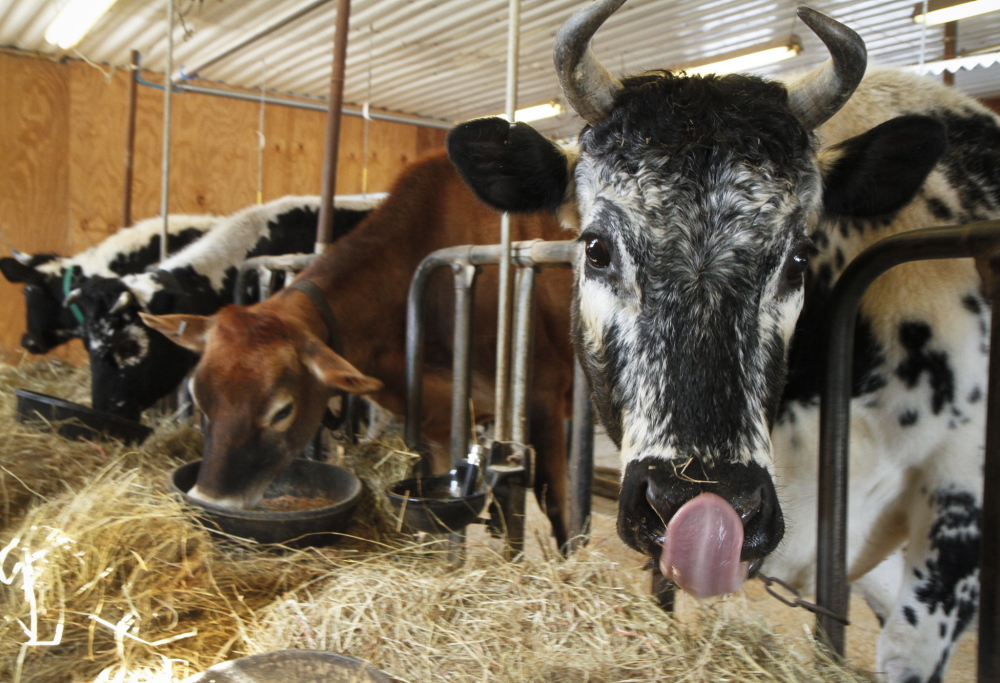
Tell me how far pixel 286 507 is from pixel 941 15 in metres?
6.37

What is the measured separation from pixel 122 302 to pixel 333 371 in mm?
2183

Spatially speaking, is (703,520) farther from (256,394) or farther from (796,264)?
(256,394)

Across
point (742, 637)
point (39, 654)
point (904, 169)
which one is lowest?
point (39, 654)

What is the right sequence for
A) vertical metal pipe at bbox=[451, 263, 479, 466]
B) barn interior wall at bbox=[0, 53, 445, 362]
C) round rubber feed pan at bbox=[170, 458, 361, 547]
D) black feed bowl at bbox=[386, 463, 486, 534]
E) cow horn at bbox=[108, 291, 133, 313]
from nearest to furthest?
black feed bowl at bbox=[386, 463, 486, 534], round rubber feed pan at bbox=[170, 458, 361, 547], vertical metal pipe at bbox=[451, 263, 479, 466], cow horn at bbox=[108, 291, 133, 313], barn interior wall at bbox=[0, 53, 445, 362]

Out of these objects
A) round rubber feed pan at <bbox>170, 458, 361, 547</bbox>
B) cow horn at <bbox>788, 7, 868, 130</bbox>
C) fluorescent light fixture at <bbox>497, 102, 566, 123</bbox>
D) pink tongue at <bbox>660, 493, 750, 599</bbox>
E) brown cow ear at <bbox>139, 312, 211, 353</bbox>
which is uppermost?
fluorescent light fixture at <bbox>497, 102, 566, 123</bbox>

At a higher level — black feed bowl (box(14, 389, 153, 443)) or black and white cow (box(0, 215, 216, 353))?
black and white cow (box(0, 215, 216, 353))

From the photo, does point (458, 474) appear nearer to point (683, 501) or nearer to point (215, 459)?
point (215, 459)

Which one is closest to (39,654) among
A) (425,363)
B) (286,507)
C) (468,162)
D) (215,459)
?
(215,459)

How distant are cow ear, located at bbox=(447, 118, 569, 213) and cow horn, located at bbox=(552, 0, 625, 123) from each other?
20cm

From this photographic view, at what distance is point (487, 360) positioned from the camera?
3.36 m

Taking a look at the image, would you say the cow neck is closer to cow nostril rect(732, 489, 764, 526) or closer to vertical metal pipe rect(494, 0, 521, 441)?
vertical metal pipe rect(494, 0, 521, 441)

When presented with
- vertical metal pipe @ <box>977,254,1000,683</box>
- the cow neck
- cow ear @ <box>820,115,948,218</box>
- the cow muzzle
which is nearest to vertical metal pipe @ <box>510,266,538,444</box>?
cow ear @ <box>820,115,948,218</box>

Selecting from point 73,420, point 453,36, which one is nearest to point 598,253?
point 73,420

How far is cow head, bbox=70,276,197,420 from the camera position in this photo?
429cm
